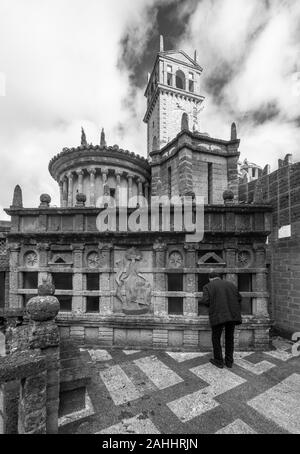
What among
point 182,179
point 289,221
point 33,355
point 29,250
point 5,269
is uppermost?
point 182,179

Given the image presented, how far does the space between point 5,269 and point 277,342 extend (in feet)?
29.7

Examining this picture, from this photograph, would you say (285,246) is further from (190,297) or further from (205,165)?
(205,165)

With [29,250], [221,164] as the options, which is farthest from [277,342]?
[29,250]

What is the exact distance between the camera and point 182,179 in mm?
9086

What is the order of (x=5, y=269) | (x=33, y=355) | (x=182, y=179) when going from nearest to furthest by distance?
(x=33, y=355) → (x=5, y=269) → (x=182, y=179)

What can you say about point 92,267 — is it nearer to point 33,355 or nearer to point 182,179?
point 33,355

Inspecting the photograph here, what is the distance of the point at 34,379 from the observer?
2598mm

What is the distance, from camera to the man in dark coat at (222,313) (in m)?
4.89

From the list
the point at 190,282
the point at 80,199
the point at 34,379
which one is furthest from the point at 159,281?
the point at 34,379

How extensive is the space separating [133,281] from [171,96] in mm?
27493

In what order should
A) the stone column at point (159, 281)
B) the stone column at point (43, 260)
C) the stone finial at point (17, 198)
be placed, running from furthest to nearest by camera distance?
the stone finial at point (17, 198) → the stone column at point (43, 260) → the stone column at point (159, 281)

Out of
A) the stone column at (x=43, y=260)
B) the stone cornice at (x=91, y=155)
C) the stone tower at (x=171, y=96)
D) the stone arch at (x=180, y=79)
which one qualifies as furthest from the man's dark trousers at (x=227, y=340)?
the stone arch at (x=180, y=79)

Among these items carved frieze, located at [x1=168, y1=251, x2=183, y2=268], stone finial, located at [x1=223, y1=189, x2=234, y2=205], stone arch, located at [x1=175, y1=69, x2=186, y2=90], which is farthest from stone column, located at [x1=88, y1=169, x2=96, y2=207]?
stone arch, located at [x1=175, y1=69, x2=186, y2=90]

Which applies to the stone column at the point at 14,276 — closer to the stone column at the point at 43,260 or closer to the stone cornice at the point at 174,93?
the stone column at the point at 43,260
